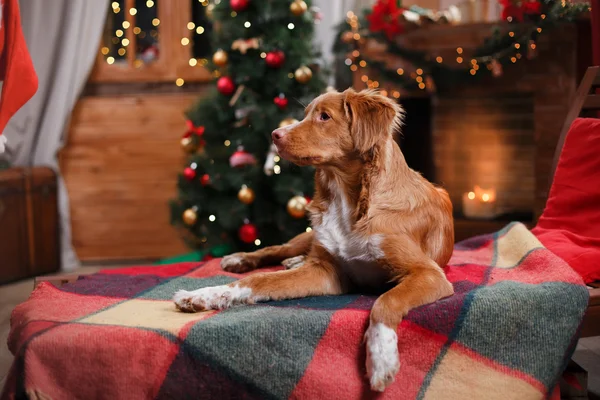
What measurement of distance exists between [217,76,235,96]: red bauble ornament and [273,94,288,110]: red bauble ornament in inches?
12.6

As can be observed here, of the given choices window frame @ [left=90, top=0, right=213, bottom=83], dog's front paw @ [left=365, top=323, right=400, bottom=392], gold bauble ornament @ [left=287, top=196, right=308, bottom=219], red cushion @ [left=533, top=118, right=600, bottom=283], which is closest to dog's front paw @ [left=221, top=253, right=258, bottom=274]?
dog's front paw @ [left=365, top=323, right=400, bottom=392]

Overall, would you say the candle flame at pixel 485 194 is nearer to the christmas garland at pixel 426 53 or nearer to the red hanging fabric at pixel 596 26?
the christmas garland at pixel 426 53

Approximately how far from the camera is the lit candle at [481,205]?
450 cm

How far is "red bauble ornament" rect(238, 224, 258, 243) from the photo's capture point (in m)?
3.94

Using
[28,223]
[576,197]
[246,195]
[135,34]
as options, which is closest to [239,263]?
[576,197]

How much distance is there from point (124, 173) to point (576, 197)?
3.42m

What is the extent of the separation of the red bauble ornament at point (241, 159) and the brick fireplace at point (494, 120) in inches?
42.2

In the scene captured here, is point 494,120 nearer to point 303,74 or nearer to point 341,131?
point 303,74

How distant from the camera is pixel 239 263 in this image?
2393mm

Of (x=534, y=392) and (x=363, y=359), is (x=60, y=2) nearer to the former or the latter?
(x=363, y=359)

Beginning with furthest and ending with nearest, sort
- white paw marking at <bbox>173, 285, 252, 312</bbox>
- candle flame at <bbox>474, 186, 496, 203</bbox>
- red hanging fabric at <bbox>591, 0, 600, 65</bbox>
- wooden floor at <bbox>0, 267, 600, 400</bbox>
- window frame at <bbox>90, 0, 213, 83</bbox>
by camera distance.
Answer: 1. window frame at <bbox>90, 0, 213, 83</bbox>
2. candle flame at <bbox>474, 186, 496, 203</bbox>
3. red hanging fabric at <bbox>591, 0, 600, 65</bbox>
4. wooden floor at <bbox>0, 267, 600, 400</bbox>
5. white paw marking at <bbox>173, 285, 252, 312</bbox>

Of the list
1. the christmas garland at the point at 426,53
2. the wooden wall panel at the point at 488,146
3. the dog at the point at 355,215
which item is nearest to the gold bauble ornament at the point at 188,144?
the christmas garland at the point at 426,53

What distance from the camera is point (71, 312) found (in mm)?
1777

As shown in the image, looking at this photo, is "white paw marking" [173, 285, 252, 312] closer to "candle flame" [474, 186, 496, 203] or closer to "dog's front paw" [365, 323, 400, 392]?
"dog's front paw" [365, 323, 400, 392]
